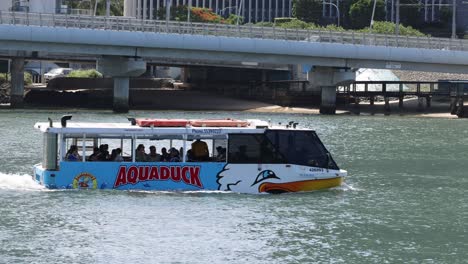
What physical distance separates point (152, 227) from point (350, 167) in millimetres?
17846

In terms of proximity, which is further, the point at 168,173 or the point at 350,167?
the point at 350,167

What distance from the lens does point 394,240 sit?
30969 millimetres

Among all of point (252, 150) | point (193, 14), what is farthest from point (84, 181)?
point (193, 14)

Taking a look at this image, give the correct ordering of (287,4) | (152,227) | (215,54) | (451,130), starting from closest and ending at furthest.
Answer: (152,227)
(451,130)
(215,54)
(287,4)

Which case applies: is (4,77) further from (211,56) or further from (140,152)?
(140,152)

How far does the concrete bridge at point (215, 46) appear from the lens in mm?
82750

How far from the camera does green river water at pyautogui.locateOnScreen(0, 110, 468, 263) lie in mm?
28766

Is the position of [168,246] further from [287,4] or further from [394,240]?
[287,4]

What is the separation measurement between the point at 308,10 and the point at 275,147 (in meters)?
141

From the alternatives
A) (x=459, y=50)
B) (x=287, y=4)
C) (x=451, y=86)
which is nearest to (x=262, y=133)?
(x=459, y=50)

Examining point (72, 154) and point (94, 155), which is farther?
point (94, 155)

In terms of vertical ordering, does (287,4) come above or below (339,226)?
above

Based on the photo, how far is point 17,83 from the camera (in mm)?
98312

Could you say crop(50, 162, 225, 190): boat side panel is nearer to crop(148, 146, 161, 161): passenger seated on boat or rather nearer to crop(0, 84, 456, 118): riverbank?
crop(148, 146, 161, 161): passenger seated on boat
